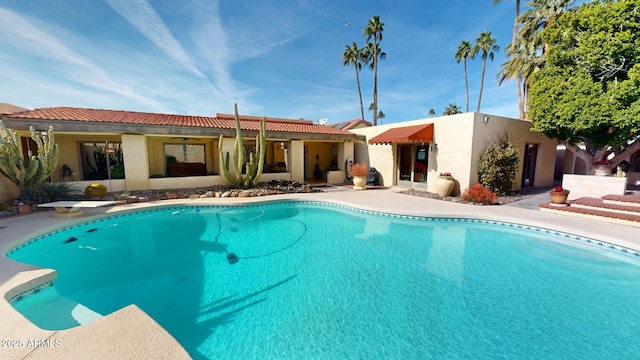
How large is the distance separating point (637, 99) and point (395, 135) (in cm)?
1278

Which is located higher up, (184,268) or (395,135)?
(395,135)

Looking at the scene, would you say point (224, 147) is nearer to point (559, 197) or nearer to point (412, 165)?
point (412, 165)

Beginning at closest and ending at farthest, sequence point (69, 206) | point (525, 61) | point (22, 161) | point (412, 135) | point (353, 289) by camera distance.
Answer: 1. point (353, 289)
2. point (69, 206)
3. point (22, 161)
4. point (412, 135)
5. point (525, 61)

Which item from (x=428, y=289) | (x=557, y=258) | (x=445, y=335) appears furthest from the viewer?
(x=557, y=258)

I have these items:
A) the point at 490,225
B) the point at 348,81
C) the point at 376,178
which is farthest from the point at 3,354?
the point at 348,81

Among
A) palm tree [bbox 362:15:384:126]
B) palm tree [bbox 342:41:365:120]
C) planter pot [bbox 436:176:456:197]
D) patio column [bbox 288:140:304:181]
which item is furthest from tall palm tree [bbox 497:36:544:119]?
palm tree [bbox 342:41:365:120]

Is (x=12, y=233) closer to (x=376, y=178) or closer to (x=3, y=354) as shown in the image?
(x=3, y=354)

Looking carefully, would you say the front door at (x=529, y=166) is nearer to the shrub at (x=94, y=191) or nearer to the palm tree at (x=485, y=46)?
the palm tree at (x=485, y=46)

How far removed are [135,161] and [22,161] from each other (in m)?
5.10

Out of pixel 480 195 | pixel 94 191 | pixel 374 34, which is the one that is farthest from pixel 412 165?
pixel 374 34

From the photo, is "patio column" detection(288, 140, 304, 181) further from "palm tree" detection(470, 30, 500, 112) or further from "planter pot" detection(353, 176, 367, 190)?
"palm tree" detection(470, 30, 500, 112)

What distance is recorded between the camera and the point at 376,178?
77.7ft

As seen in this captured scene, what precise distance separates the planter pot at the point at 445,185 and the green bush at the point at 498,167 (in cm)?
205

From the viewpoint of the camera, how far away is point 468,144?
53.7ft
